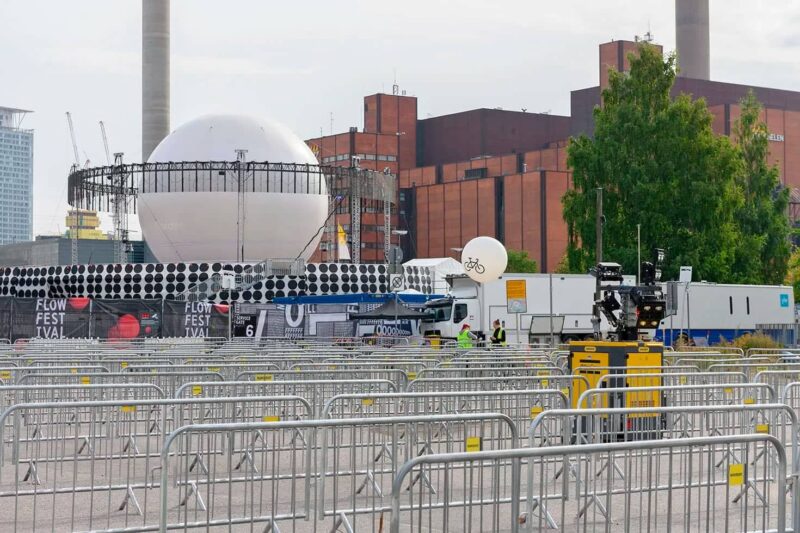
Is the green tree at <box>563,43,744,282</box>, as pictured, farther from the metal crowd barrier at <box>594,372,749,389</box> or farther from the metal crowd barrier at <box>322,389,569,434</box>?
the metal crowd barrier at <box>322,389,569,434</box>

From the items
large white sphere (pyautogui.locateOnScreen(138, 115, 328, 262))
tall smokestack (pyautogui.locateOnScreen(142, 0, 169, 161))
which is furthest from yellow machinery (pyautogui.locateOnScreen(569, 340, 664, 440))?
tall smokestack (pyautogui.locateOnScreen(142, 0, 169, 161))

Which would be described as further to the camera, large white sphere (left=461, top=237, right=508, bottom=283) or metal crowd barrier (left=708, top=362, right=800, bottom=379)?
large white sphere (left=461, top=237, right=508, bottom=283)

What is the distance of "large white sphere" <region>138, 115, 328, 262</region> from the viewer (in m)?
64.8

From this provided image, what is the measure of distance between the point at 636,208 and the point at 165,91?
51922mm

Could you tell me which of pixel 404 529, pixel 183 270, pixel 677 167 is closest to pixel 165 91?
pixel 183 270

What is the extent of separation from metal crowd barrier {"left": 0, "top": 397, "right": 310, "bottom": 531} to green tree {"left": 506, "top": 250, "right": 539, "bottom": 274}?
8910 centimetres

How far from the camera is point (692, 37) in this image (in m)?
136

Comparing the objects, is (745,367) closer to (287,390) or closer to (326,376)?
(326,376)

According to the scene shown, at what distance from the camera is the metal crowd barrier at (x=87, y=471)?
30.8 feet

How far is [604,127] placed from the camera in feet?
196

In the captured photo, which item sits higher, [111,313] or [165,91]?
[165,91]

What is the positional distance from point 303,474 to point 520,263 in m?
93.9

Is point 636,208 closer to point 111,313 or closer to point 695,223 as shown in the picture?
point 695,223

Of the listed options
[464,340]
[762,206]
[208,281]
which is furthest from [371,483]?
[762,206]
